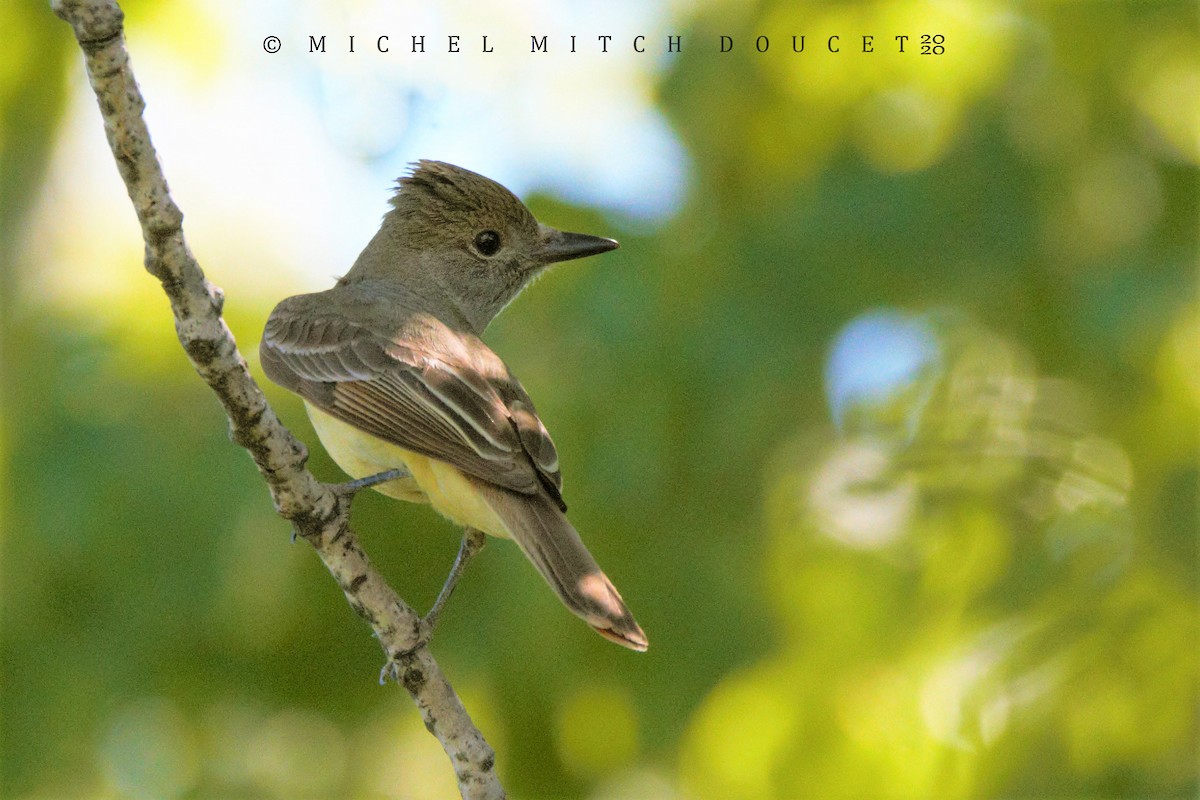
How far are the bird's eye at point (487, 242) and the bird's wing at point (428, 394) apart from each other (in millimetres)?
941

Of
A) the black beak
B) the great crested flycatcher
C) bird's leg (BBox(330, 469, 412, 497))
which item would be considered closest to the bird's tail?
the great crested flycatcher

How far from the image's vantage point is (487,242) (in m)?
5.60

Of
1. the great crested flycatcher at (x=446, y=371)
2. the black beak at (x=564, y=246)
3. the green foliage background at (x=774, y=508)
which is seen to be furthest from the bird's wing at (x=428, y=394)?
the green foliage background at (x=774, y=508)

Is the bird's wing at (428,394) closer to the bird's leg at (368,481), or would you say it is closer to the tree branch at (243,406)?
the bird's leg at (368,481)

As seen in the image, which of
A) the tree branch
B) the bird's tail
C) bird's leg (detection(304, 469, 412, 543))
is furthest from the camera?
bird's leg (detection(304, 469, 412, 543))

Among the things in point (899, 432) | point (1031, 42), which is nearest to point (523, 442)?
point (899, 432)

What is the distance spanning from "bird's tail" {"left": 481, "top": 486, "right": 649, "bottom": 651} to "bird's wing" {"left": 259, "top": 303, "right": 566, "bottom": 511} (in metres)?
0.07

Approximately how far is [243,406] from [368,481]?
30.5 inches

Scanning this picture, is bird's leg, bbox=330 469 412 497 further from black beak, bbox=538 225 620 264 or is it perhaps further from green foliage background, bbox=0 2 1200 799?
black beak, bbox=538 225 620 264

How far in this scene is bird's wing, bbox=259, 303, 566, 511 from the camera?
13.0 ft

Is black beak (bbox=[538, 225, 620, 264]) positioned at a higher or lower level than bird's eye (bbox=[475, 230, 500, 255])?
lower

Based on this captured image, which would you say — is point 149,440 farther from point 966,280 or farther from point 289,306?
point 966,280

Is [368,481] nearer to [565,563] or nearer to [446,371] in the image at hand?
[446,371]

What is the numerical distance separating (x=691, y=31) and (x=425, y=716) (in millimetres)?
4149
